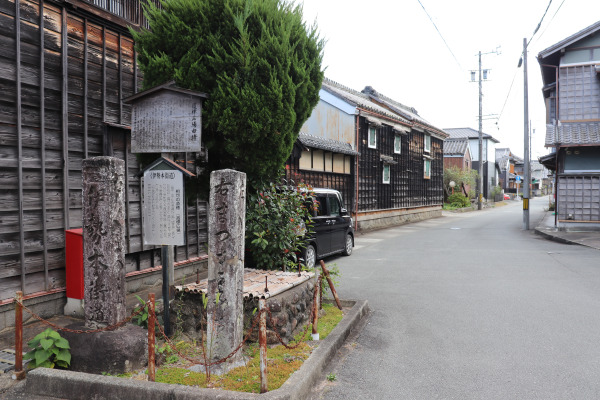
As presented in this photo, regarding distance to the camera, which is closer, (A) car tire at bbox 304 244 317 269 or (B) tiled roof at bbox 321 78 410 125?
(A) car tire at bbox 304 244 317 269

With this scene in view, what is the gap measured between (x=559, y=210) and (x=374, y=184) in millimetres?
8693

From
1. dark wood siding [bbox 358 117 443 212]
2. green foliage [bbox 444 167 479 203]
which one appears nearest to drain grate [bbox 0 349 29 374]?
dark wood siding [bbox 358 117 443 212]

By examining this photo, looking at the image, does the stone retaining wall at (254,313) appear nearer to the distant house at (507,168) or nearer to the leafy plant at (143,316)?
the leafy plant at (143,316)

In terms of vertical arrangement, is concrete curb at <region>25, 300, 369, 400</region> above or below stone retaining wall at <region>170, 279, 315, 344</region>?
below

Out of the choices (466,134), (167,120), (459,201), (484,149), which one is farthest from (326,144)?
(484,149)

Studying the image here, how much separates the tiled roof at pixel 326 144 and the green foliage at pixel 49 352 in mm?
11611

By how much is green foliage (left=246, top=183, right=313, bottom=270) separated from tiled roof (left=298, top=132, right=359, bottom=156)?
8.25m

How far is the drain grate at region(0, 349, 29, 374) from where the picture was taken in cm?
463

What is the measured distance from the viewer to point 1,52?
18.8ft

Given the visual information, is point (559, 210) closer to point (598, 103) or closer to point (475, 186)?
point (598, 103)

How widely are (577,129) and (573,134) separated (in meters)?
0.59

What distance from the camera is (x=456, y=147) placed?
4612 cm

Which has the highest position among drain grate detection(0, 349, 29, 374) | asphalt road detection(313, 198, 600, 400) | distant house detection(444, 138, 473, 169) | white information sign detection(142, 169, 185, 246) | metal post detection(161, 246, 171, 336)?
distant house detection(444, 138, 473, 169)

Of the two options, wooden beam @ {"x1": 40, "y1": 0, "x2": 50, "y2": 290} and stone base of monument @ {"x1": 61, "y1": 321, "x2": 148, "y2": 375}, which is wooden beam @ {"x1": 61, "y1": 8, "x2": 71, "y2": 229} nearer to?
wooden beam @ {"x1": 40, "y1": 0, "x2": 50, "y2": 290}
